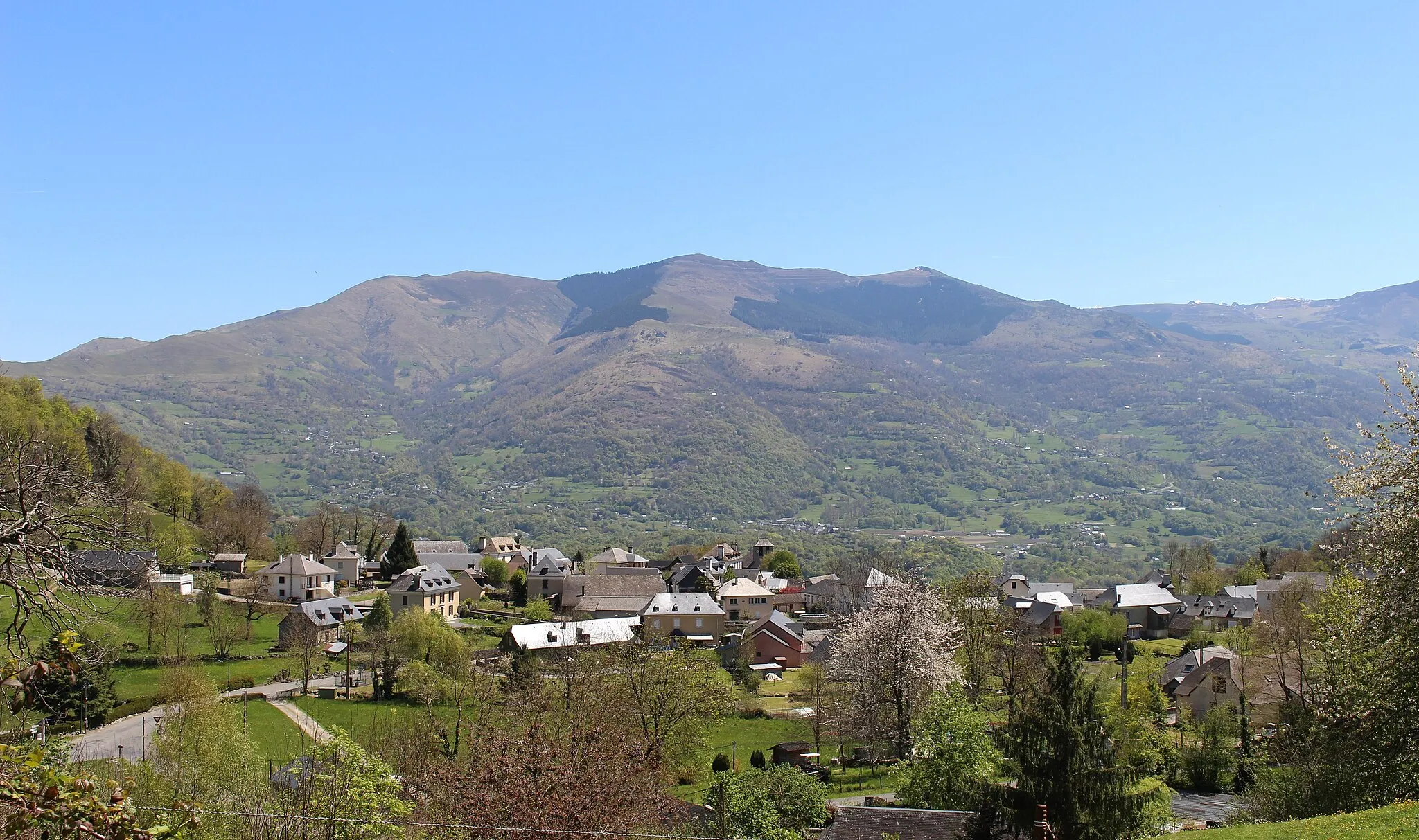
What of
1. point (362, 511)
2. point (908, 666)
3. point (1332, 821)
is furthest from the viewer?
point (362, 511)

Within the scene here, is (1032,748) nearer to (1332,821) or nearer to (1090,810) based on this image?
(1090,810)

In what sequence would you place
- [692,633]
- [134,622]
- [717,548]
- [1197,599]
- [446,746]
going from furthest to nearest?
[717,548]
[1197,599]
[692,633]
[134,622]
[446,746]

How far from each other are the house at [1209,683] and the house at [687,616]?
33.8 meters

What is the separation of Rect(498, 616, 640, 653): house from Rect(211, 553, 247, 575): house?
85.4 feet

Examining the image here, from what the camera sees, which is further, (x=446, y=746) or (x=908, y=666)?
(x=908, y=666)

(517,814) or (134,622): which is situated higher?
(517,814)

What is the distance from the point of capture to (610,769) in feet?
72.4

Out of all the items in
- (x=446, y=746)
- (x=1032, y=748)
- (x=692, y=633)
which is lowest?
(x=692, y=633)

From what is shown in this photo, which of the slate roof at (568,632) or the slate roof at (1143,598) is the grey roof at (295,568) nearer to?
the slate roof at (568,632)

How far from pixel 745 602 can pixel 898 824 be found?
6559 cm

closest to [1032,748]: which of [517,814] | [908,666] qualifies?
[517,814]

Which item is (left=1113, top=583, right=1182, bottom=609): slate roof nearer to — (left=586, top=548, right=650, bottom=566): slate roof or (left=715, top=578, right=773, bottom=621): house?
(left=715, top=578, right=773, bottom=621): house

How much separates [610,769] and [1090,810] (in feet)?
37.2

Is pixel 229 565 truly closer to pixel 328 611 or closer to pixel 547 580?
pixel 328 611
